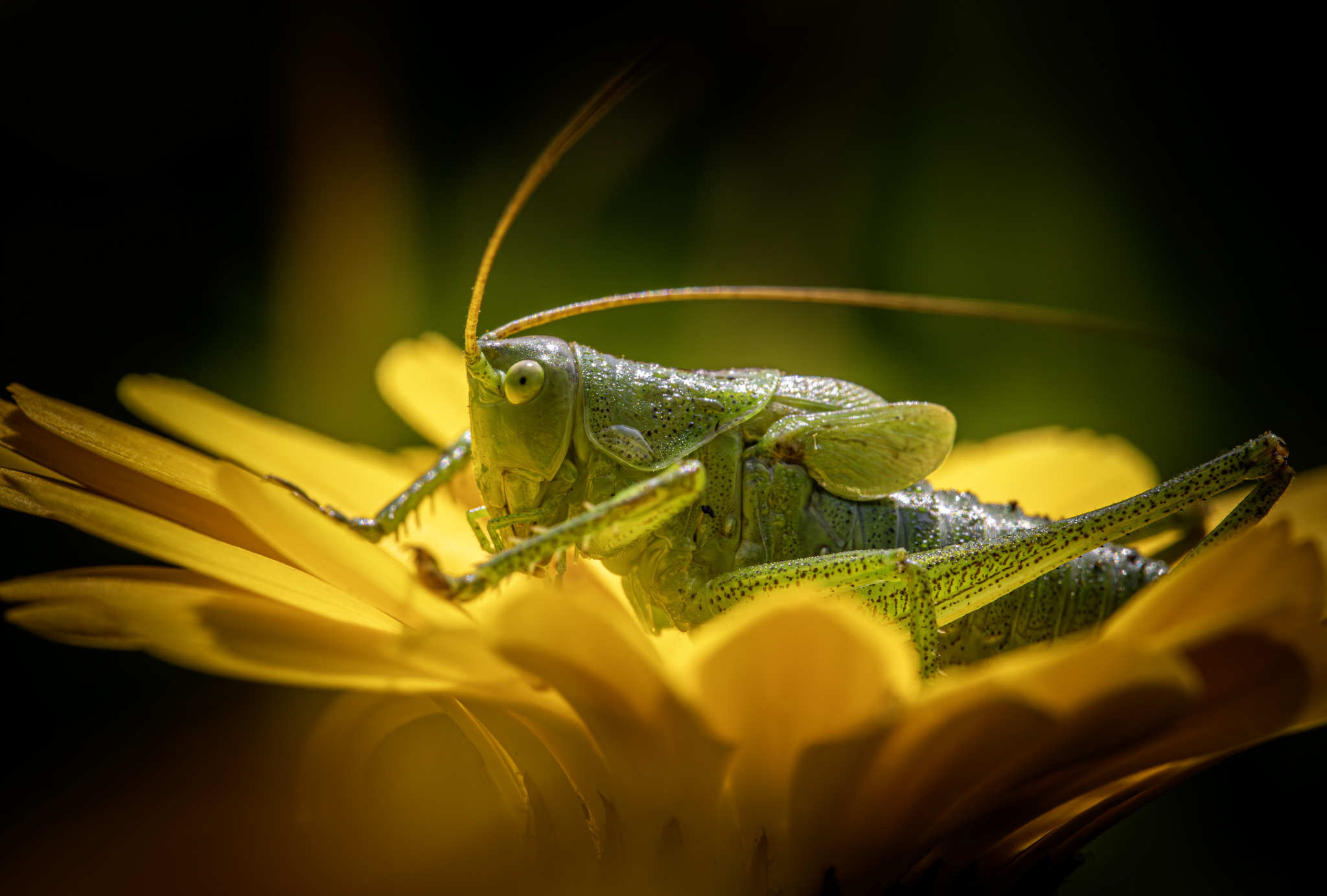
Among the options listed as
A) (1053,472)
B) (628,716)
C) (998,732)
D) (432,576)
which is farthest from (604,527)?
(1053,472)

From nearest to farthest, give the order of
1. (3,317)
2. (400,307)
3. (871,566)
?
A: (871,566), (3,317), (400,307)

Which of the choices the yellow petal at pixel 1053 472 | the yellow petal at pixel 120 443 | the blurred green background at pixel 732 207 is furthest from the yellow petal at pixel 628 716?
the blurred green background at pixel 732 207

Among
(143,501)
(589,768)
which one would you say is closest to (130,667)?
(143,501)

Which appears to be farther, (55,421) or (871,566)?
(871,566)

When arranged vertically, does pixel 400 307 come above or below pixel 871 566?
above

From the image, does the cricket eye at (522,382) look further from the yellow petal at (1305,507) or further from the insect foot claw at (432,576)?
→ the yellow petal at (1305,507)

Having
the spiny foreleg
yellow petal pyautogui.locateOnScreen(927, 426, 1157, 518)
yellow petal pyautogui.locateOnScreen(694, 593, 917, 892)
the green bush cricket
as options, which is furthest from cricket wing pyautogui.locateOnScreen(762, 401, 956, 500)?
yellow petal pyautogui.locateOnScreen(694, 593, 917, 892)

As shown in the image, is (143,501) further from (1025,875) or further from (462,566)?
(1025,875)
